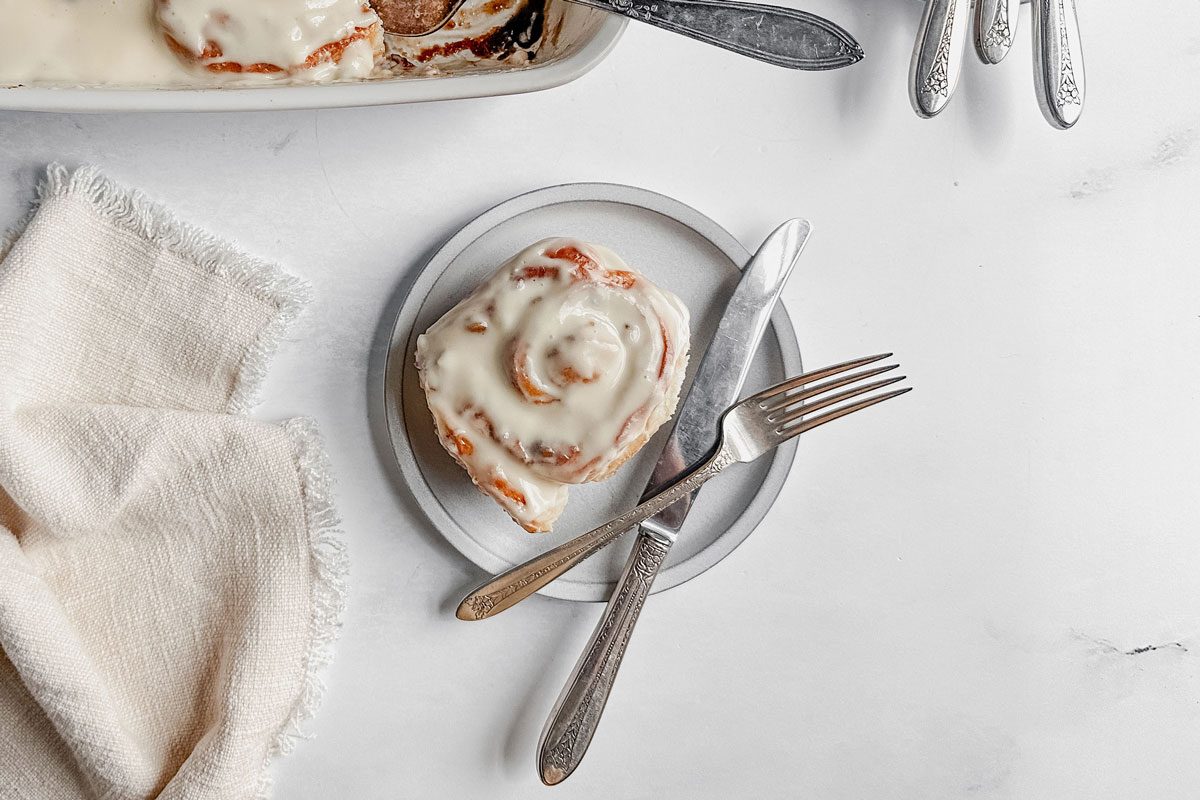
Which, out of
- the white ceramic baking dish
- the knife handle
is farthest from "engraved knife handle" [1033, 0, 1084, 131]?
the white ceramic baking dish

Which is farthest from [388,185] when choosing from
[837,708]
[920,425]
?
[837,708]

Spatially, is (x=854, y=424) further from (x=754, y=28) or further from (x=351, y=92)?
(x=351, y=92)

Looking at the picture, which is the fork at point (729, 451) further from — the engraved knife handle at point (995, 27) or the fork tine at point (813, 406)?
the engraved knife handle at point (995, 27)

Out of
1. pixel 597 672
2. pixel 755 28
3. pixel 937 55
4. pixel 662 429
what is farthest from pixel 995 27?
pixel 597 672

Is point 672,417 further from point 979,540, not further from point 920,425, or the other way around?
point 979,540

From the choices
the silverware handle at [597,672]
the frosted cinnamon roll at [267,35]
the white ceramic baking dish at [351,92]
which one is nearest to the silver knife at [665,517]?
the silverware handle at [597,672]

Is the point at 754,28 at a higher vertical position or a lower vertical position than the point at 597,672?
higher

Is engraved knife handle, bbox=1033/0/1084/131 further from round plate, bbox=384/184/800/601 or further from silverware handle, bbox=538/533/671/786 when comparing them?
silverware handle, bbox=538/533/671/786
